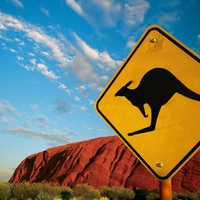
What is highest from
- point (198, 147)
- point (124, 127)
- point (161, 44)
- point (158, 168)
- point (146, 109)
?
point (161, 44)

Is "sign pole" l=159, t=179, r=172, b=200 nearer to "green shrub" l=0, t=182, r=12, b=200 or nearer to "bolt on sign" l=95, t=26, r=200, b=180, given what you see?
"bolt on sign" l=95, t=26, r=200, b=180

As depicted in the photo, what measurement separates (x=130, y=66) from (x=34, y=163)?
55.8 m

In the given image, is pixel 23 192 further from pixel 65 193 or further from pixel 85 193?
pixel 65 193

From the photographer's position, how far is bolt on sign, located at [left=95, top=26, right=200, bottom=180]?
188 centimetres

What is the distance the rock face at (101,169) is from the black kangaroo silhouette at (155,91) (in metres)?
34.4

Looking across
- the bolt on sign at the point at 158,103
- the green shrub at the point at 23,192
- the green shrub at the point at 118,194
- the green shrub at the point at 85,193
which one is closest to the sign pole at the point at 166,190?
the bolt on sign at the point at 158,103

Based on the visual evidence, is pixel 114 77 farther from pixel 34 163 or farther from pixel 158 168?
pixel 34 163

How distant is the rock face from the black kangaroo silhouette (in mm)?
34419

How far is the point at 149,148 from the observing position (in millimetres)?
1972

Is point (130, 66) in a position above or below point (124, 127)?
above

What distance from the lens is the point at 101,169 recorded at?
39.9m

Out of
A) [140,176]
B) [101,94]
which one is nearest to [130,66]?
[101,94]

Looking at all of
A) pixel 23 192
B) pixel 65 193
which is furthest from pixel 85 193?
pixel 23 192

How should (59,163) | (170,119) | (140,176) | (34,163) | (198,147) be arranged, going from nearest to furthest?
(198,147), (170,119), (140,176), (59,163), (34,163)
